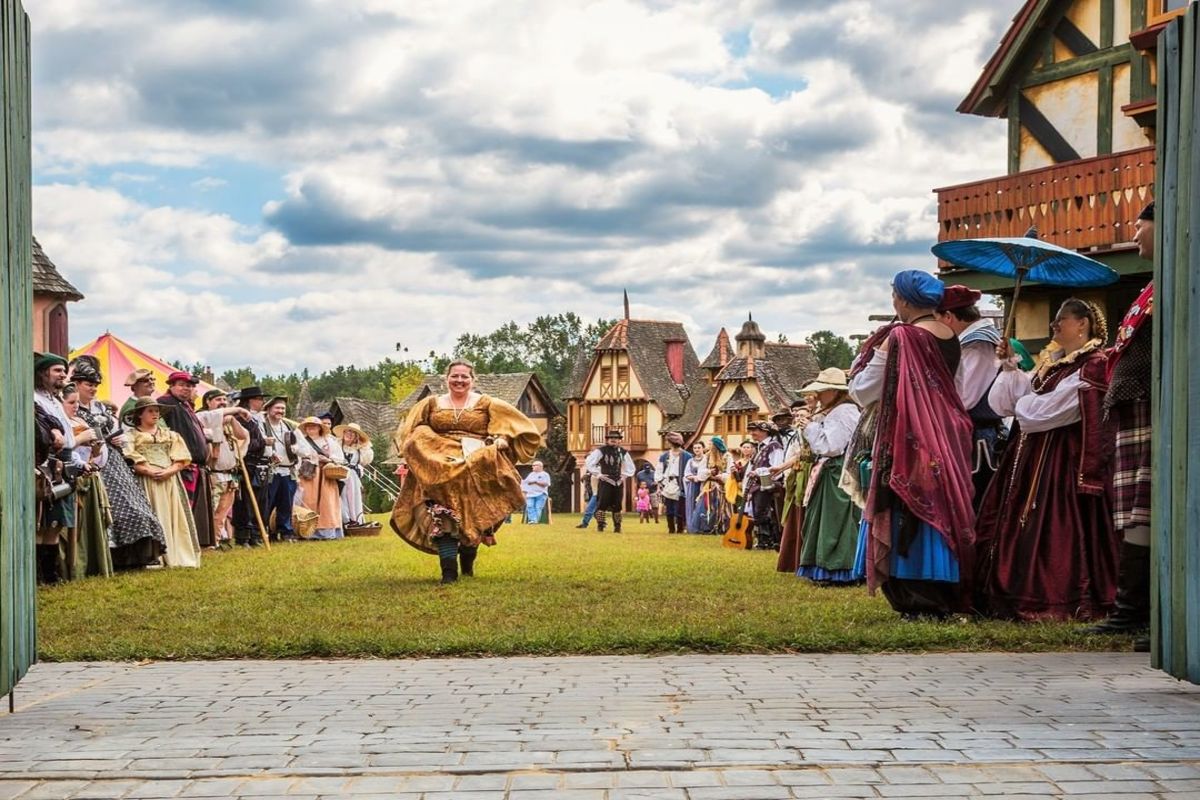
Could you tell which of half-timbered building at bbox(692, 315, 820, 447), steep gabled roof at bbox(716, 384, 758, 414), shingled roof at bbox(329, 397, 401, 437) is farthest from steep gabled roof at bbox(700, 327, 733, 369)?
shingled roof at bbox(329, 397, 401, 437)

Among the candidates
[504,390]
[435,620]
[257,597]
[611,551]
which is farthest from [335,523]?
[504,390]

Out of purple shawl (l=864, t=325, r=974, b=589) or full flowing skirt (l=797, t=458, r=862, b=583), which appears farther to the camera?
full flowing skirt (l=797, t=458, r=862, b=583)

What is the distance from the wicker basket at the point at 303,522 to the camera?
2208 centimetres

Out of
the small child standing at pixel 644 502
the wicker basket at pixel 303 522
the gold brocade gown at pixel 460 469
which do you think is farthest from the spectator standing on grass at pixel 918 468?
the small child standing at pixel 644 502

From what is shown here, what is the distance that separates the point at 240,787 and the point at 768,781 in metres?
1.62

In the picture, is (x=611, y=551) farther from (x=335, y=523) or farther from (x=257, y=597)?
(x=257, y=597)

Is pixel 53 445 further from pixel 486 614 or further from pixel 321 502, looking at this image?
pixel 321 502

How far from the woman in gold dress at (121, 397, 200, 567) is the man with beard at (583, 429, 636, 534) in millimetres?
13844

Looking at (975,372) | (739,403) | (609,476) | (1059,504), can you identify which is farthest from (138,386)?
(739,403)

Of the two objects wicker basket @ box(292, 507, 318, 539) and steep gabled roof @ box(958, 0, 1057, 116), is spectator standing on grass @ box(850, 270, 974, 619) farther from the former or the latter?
steep gabled roof @ box(958, 0, 1057, 116)

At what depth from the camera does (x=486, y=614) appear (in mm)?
9422

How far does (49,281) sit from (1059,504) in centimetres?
2831

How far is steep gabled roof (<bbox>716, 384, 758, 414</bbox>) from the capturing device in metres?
63.2

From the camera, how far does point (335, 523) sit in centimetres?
2291
